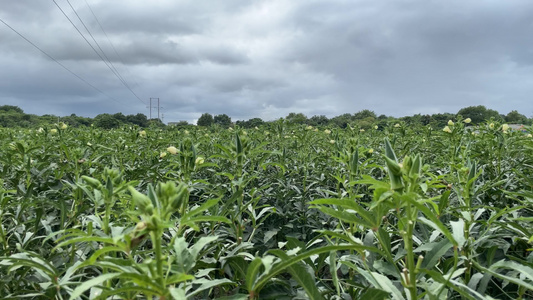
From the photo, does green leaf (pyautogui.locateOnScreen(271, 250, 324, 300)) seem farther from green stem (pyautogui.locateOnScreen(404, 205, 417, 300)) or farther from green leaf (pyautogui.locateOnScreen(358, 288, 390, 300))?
green stem (pyautogui.locateOnScreen(404, 205, 417, 300))

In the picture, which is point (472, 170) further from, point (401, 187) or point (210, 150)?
point (210, 150)

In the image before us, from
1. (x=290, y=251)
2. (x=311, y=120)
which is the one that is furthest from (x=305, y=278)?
(x=311, y=120)

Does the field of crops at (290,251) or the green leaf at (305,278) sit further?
the green leaf at (305,278)

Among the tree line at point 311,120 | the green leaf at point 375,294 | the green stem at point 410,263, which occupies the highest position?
the tree line at point 311,120

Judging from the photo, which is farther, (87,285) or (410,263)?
(410,263)

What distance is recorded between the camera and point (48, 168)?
2.95 m

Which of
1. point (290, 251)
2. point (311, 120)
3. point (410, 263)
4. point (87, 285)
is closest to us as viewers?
point (87, 285)

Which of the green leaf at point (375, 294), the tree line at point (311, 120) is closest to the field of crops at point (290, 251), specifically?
the green leaf at point (375, 294)

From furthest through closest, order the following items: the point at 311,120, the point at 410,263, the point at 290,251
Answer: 1. the point at 311,120
2. the point at 290,251
3. the point at 410,263

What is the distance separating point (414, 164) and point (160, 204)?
2.47 ft

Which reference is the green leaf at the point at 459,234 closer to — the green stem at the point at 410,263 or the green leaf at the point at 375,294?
the green stem at the point at 410,263

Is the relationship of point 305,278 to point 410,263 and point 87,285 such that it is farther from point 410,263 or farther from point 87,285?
point 87,285

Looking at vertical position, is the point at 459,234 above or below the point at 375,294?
above

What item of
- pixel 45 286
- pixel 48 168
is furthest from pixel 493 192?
pixel 48 168
